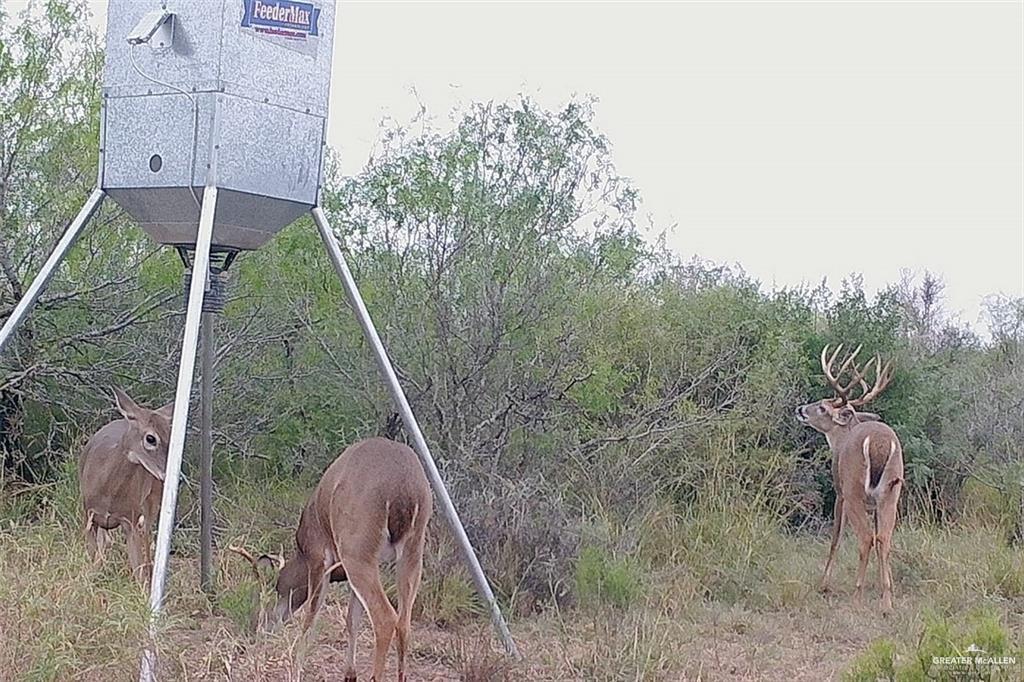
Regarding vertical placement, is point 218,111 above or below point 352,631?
above

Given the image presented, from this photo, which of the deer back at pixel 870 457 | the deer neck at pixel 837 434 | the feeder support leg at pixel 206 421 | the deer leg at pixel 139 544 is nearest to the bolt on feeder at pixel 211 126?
the feeder support leg at pixel 206 421

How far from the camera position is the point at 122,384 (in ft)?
36.3

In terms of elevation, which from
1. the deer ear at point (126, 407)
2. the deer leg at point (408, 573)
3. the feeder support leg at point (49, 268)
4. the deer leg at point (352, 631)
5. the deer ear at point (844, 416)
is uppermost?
the feeder support leg at point (49, 268)

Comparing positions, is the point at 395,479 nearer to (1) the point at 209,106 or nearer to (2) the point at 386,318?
(1) the point at 209,106

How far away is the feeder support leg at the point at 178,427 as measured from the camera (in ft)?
18.2

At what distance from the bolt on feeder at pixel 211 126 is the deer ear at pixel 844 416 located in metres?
5.96

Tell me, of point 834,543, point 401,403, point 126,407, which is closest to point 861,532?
point 834,543

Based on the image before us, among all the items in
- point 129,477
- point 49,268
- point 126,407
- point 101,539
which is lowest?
point 101,539

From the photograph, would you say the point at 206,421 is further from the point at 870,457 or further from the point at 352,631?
the point at 870,457

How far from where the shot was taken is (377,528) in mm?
6656

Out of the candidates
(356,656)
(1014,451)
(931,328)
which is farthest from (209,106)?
(931,328)

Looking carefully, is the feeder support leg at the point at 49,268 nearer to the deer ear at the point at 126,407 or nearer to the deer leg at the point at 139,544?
the deer ear at the point at 126,407

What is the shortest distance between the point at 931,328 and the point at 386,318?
14363 mm

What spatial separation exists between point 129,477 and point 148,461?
1.00 ft
